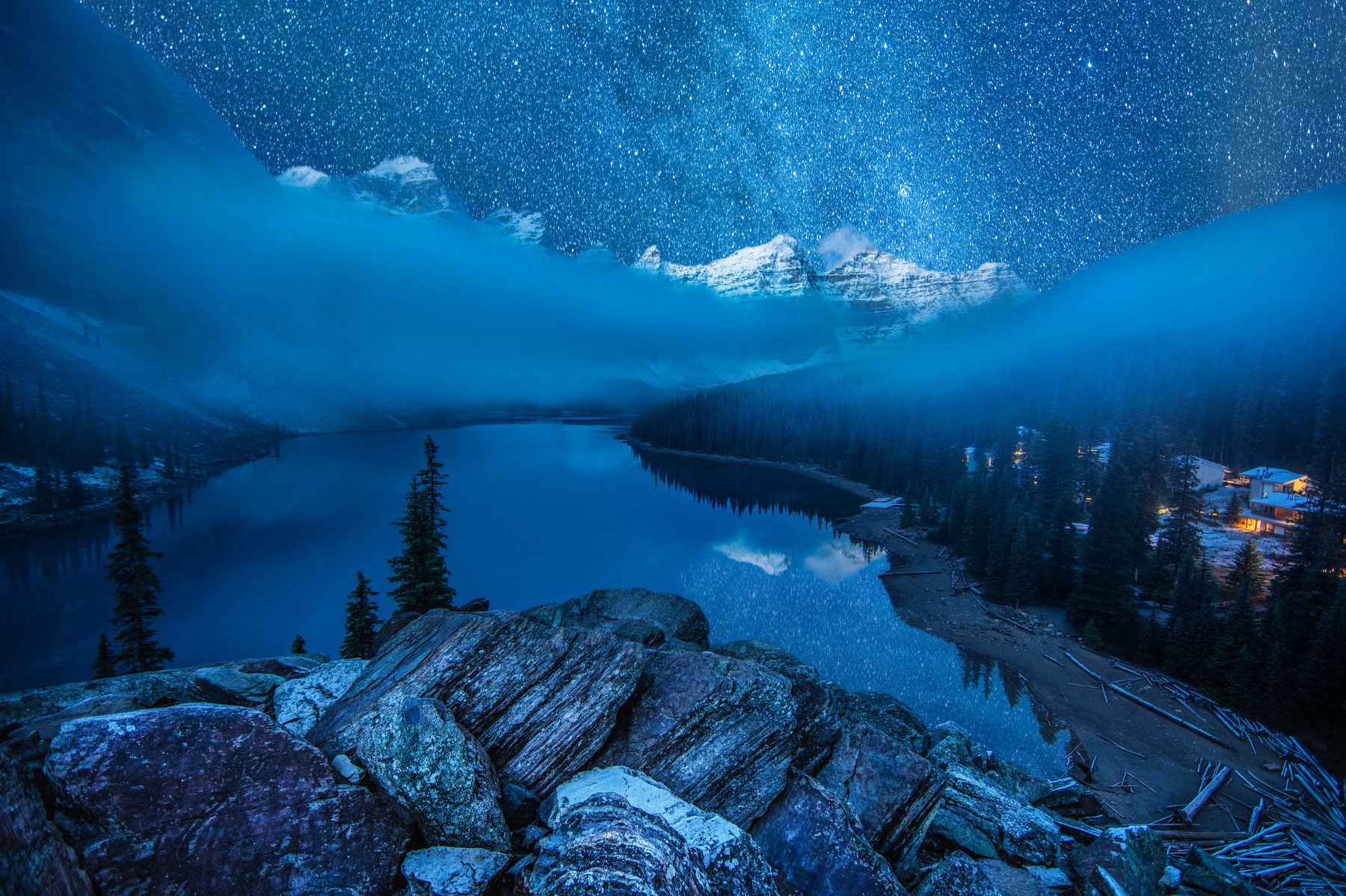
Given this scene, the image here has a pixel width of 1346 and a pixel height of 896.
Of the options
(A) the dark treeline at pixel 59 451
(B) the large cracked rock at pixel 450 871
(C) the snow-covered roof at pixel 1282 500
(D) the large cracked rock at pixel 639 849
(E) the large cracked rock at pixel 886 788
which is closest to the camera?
(D) the large cracked rock at pixel 639 849

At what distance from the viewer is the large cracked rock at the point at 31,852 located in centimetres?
505

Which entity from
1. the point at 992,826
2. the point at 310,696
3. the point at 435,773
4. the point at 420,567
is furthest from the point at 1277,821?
the point at 420,567

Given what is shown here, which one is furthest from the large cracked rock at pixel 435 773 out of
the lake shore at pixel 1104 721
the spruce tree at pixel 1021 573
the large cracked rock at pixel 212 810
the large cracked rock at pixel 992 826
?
the spruce tree at pixel 1021 573

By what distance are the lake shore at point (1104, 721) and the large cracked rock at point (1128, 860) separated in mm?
11439

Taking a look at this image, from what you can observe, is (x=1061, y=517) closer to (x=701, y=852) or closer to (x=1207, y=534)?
(x=1207, y=534)

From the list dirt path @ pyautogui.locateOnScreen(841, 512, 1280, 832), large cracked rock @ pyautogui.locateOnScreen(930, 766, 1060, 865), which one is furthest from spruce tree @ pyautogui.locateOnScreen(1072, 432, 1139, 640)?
large cracked rock @ pyautogui.locateOnScreen(930, 766, 1060, 865)

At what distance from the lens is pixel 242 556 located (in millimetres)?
A: 47469

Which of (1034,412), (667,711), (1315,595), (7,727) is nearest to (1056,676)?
(1315,595)

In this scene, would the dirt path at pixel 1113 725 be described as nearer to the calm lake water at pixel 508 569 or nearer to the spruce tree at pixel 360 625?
the calm lake water at pixel 508 569

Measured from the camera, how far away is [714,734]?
8.38 meters

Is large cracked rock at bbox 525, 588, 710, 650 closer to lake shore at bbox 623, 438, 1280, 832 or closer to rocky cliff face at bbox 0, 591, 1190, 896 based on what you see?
rocky cliff face at bbox 0, 591, 1190, 896

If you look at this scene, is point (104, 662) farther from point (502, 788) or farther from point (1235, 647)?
point (1235, 647)

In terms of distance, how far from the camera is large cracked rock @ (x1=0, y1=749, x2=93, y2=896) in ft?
16.6

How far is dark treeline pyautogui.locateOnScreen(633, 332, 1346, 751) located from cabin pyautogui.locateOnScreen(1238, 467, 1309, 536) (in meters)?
3.37
